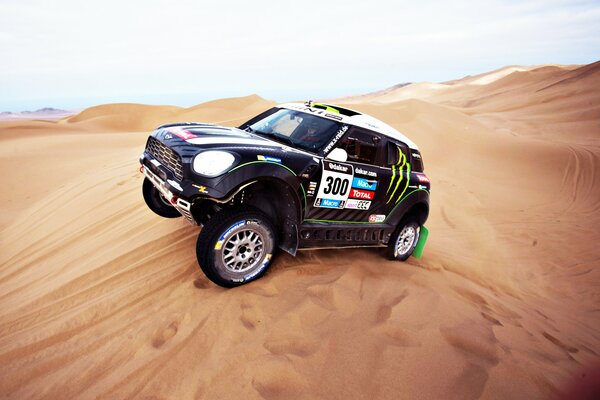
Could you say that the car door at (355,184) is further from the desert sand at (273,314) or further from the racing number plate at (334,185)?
the desert sand at (273,314)

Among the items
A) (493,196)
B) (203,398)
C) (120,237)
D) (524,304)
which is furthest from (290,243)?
(493,196)

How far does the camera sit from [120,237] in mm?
4750

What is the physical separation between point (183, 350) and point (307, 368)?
953 millimetres

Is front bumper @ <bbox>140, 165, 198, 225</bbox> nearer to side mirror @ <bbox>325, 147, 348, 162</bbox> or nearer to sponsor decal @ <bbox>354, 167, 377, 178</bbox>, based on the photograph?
side mirror @ <bbox>325, 147, 348, 162</bbox>

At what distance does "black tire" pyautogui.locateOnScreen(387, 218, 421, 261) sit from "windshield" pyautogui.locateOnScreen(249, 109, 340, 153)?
1774 millimetres

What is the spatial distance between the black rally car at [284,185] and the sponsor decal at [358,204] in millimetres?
13

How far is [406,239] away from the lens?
16.7 feet

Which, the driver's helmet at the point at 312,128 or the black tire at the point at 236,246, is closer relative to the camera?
the black tire at the point at 236,246

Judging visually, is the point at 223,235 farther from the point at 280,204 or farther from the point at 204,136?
the point at 204,136

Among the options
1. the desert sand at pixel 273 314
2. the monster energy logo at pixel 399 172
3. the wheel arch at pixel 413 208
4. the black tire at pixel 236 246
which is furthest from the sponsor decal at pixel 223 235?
the wheel arch at pixel 413 208

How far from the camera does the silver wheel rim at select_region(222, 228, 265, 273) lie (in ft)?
11.0

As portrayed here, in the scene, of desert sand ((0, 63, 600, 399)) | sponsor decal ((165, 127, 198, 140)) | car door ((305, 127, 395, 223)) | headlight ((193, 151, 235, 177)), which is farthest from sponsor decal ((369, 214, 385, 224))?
sponsor decal ((165, 127, 198, 140))

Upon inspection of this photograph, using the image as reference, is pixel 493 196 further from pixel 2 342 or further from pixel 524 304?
pixel 2 342

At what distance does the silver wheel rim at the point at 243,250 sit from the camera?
334cm
